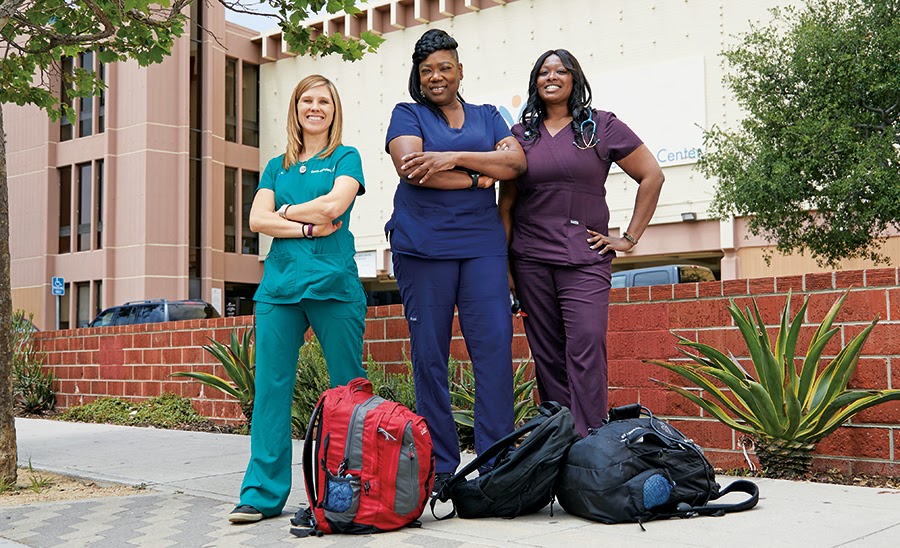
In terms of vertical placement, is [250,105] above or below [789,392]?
above

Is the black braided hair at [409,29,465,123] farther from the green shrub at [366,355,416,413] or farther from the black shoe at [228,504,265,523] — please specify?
the green shrub at [366,355,416,413]

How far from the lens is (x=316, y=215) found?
440 cm

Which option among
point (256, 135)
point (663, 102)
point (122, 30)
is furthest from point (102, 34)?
point (256, 135)

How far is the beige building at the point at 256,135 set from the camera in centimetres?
2612

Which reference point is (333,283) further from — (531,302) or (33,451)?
(33,451)

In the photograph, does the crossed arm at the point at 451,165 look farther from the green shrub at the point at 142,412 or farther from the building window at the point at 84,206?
the building window at the point at 84,206

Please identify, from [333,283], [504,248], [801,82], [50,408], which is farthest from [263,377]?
[801,82]

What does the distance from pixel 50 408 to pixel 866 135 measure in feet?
51.4

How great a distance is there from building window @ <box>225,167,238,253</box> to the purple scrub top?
31.5 metres

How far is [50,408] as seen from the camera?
40.1ft

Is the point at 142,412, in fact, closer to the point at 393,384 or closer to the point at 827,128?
the point at 393,384

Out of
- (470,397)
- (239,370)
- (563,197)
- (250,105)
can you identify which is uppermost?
(250,105)

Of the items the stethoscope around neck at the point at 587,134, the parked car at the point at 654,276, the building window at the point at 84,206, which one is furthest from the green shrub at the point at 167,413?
the building window at the point at 84,206

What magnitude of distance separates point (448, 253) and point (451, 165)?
1.34 ft
